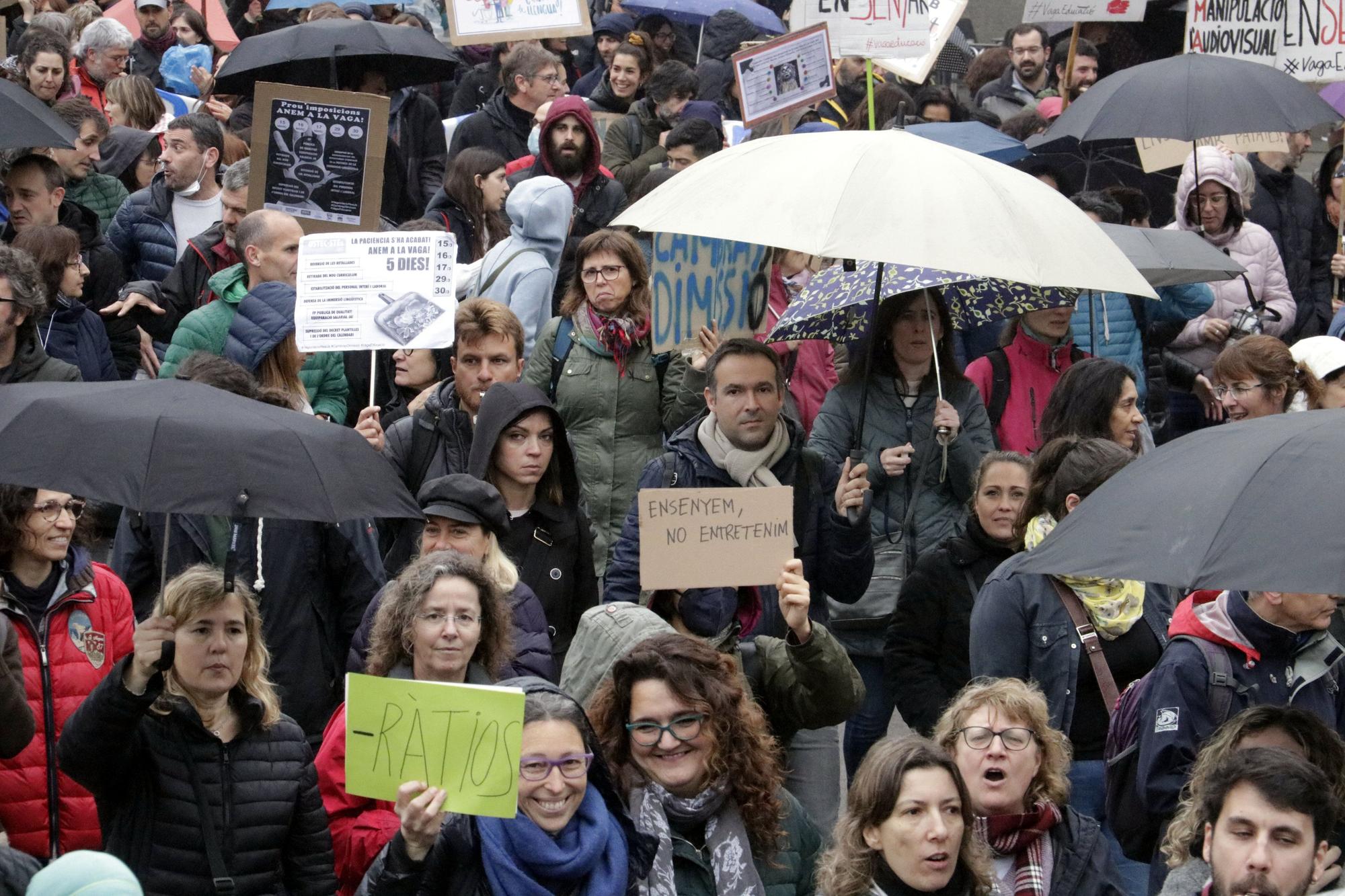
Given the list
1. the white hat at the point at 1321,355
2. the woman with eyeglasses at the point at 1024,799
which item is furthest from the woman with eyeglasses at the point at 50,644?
the white hat at the point at 1321,355

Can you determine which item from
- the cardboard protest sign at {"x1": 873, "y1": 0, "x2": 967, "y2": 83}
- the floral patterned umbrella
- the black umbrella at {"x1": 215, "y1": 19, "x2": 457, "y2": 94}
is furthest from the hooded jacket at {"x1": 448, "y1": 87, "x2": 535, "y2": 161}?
the floral patterned umbrella

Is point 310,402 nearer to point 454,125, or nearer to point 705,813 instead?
point 705,813

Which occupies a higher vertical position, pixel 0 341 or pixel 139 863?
pixel 0 341

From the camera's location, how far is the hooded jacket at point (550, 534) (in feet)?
20.6

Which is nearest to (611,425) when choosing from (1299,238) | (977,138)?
(977,138)

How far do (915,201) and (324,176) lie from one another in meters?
3.40

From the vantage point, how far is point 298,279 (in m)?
6.78

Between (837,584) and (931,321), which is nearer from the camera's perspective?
(837,584)

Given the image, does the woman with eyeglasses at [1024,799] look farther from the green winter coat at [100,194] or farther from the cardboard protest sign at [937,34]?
the cardboard protest sign at [937,34]

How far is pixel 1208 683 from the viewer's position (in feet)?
15.4

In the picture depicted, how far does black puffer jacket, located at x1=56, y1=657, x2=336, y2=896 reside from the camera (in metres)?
4.51

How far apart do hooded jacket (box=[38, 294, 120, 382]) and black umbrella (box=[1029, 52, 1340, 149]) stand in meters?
4.87

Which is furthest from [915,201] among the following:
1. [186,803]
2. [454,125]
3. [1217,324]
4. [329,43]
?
[454,125]

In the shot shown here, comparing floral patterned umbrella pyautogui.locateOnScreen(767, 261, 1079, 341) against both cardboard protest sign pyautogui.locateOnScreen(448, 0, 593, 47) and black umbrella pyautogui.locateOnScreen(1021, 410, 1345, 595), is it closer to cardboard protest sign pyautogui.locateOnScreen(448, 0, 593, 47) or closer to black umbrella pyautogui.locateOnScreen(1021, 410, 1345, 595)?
black umbrella pyautogui.locateOnScreen(1021, 410, 1345, 595)
